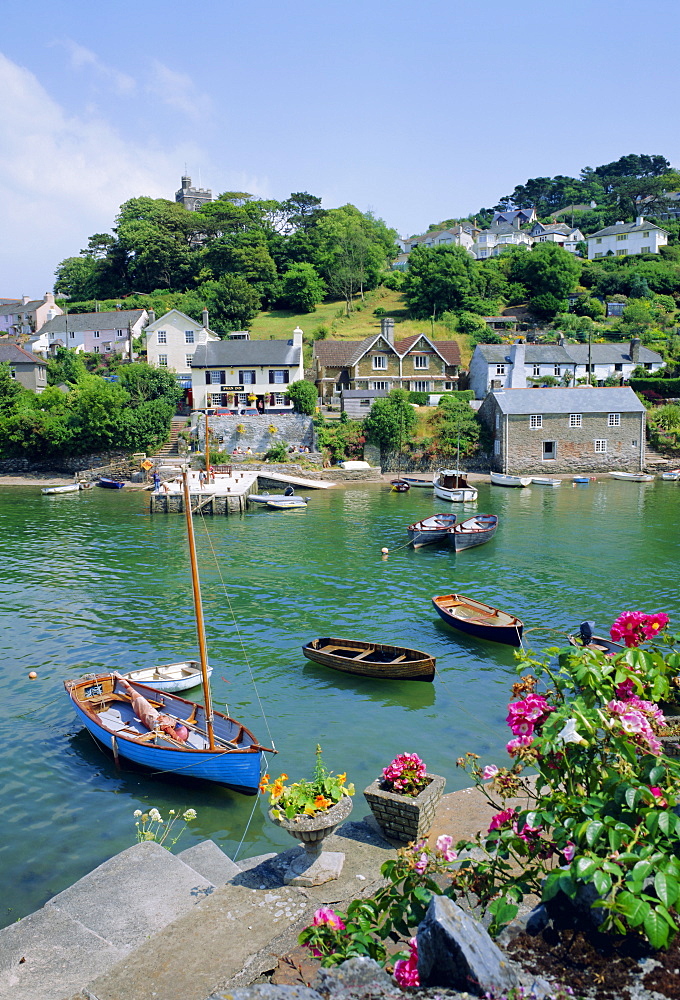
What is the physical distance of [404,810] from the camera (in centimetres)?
1016

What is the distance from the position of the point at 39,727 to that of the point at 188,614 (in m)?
9.55

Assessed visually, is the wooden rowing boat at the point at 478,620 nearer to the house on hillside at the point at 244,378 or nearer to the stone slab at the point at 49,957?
the stone slab at the point at 49,957

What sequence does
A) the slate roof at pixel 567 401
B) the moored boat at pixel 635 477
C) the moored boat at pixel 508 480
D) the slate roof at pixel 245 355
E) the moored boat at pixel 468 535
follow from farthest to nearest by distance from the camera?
the slate roof at pixel 245 355
the slate roof at pixel 567 401
the moored boat at pixel 635 477
the moored boat at pixel 508 480
the moored boat at pixel 468 535

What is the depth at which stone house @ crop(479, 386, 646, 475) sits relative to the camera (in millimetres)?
65250

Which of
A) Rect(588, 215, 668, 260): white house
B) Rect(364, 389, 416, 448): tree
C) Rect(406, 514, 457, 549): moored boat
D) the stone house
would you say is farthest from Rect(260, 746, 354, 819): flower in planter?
Rect(588, 215, 668, 260): white house

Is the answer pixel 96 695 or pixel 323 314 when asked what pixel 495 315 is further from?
pixel 96 695

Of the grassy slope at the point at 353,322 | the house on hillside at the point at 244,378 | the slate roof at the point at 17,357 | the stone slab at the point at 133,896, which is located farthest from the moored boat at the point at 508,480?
the slate roof at the point at 17,357

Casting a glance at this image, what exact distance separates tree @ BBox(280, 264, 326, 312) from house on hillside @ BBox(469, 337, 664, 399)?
3696 centimetres

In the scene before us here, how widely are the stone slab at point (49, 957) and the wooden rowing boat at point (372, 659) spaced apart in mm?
12570

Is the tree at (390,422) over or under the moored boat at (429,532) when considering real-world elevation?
over

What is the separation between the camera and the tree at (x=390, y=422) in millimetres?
66062

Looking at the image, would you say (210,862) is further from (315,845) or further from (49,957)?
(315,845)

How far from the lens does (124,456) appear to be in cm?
6788

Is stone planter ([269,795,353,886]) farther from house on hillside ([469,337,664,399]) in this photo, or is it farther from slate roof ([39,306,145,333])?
slate roof ([39,306,145,333])
